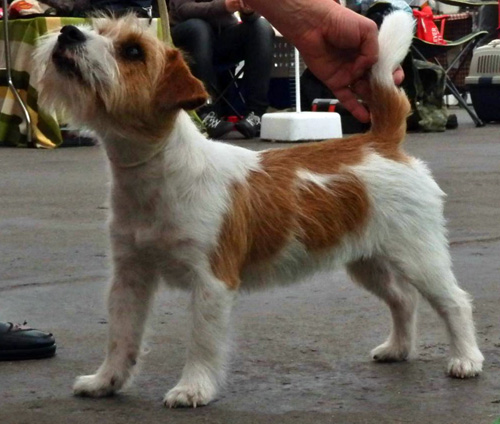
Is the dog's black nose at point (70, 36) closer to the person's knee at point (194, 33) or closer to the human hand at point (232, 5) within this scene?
the human hand at point (232, 5)

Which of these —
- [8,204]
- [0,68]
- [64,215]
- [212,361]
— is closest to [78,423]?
[212,361]

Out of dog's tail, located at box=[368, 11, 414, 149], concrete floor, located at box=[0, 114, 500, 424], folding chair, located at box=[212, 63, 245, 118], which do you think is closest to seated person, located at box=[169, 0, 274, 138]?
folding chair, located at box=[212, 63, 245, 118]

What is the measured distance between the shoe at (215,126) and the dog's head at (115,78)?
775 cm

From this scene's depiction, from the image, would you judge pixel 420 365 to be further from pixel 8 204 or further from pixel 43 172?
pixel 43 172

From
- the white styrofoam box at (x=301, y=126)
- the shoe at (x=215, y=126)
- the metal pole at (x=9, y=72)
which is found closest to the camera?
the metal pole at (x=9, y=72)

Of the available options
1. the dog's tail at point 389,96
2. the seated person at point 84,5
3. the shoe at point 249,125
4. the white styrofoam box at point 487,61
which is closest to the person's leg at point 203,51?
the shoe at point 249,125

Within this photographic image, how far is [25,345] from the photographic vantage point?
12.5ft

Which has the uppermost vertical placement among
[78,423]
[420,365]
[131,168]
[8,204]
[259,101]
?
[131,168]

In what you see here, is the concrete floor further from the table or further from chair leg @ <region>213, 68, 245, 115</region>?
chair leg @ <region>213, 68, 245, 115</region>

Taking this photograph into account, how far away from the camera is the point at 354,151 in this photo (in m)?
3.87

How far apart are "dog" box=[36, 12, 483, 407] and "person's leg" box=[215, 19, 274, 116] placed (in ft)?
24.2

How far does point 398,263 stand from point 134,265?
90 cm

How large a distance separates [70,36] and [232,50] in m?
8.29

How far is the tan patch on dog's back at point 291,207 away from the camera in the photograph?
3418 millimetres
